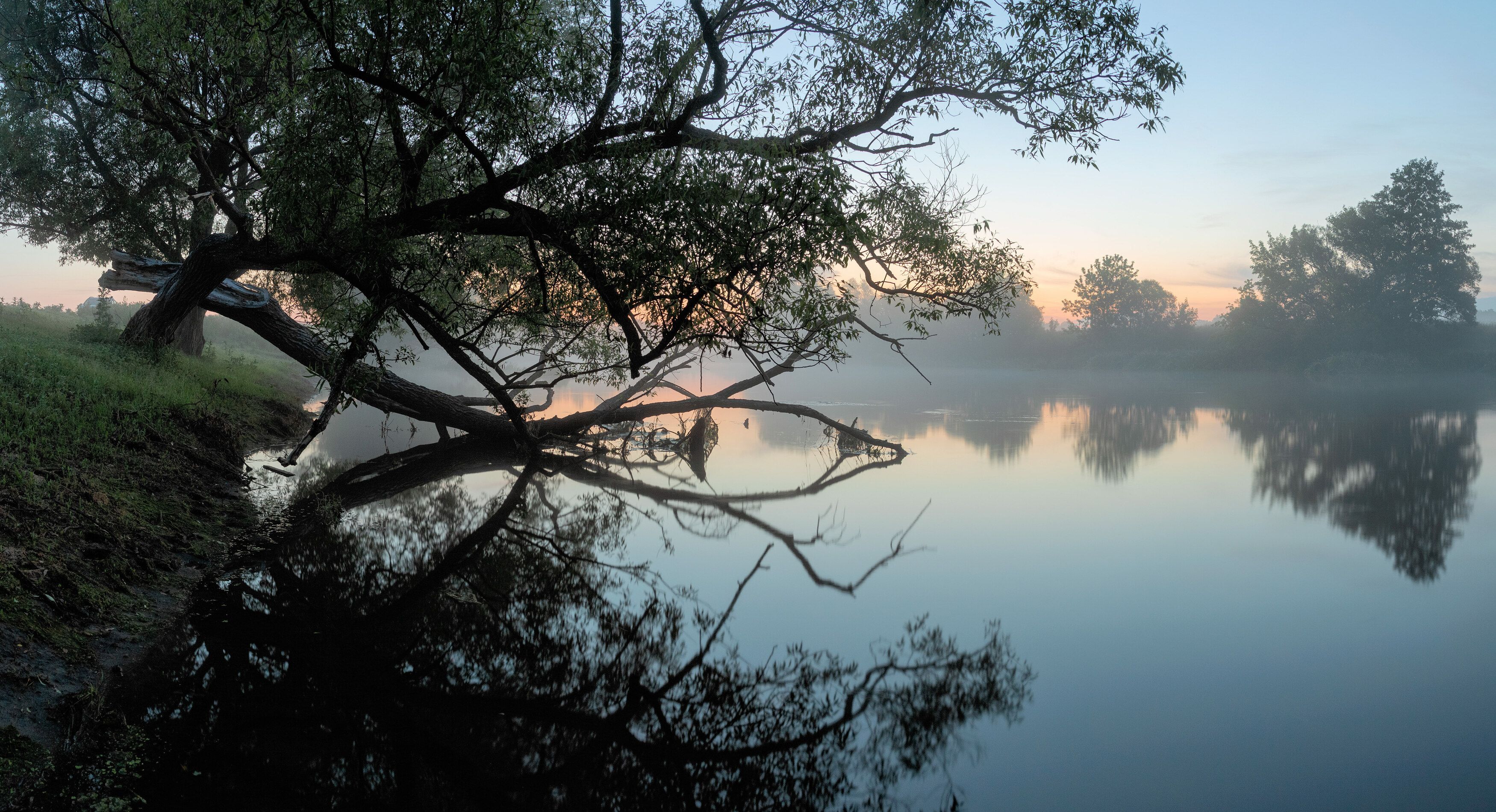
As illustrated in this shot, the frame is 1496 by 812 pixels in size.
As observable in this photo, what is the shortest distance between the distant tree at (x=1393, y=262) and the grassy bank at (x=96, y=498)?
6858 centimetres

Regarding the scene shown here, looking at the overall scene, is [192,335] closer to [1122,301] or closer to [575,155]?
[575,155]

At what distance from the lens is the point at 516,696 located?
19.1 feet

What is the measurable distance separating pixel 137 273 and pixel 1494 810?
2017 centimetres

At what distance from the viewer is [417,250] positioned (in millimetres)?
11508

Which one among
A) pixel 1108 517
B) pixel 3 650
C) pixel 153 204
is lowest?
pixel 1108 517

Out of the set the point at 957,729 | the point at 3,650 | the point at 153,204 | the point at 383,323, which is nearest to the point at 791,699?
the point at 957,729

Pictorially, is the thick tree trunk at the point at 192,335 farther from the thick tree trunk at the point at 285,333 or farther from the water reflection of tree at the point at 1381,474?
the water reflection of tree at the point at 1381,474

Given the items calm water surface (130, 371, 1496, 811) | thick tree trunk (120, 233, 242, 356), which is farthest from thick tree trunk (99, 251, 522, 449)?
calm water surface (130, 371, 1496, 811)

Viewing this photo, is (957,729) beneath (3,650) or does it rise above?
beneath

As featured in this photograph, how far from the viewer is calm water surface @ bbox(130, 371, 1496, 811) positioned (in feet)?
16.5

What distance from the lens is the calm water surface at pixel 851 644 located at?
16.5ft

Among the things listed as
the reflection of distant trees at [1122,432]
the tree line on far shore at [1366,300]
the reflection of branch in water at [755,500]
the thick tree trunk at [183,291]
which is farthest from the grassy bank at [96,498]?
the tree line on far shore at [1366,300]

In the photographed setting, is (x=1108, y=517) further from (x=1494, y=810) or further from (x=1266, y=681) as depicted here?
(x=1494, y=810)

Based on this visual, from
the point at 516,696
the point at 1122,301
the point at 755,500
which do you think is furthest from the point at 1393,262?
the point at 516,696
